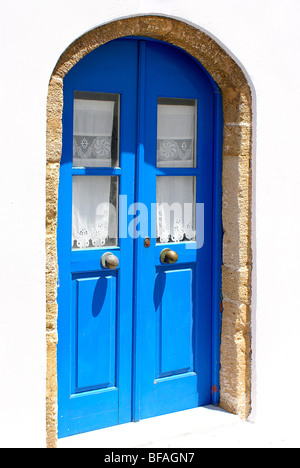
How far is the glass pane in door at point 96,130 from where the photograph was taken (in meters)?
3.62

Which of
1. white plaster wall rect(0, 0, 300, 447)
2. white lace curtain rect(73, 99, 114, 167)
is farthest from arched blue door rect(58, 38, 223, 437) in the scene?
white plaster wall rect(0, 0, 300, 447)

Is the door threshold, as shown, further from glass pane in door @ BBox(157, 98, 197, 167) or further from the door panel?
glass pane in door @ BBox(157, 98, 197, 167)

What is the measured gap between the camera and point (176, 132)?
3.96 m

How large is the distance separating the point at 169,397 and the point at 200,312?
57 centimetres

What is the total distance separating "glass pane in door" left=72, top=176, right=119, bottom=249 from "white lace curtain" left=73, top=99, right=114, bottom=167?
11 cm

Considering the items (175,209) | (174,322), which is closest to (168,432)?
(174,322)

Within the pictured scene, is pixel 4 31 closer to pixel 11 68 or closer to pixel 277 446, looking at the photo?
pixel 11 68

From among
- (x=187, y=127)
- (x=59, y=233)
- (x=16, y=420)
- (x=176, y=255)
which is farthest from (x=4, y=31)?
(x=16, y=420)

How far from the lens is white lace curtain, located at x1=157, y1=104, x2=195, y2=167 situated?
154 inches

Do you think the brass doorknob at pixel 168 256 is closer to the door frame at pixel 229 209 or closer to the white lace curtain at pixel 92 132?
the door frame at pixel 229 209

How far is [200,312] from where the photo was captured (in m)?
4.09

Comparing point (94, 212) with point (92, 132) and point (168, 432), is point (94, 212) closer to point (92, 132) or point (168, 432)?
point (92, 132)

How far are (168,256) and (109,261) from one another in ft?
1.30

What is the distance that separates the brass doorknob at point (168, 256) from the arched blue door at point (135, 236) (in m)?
0.01
